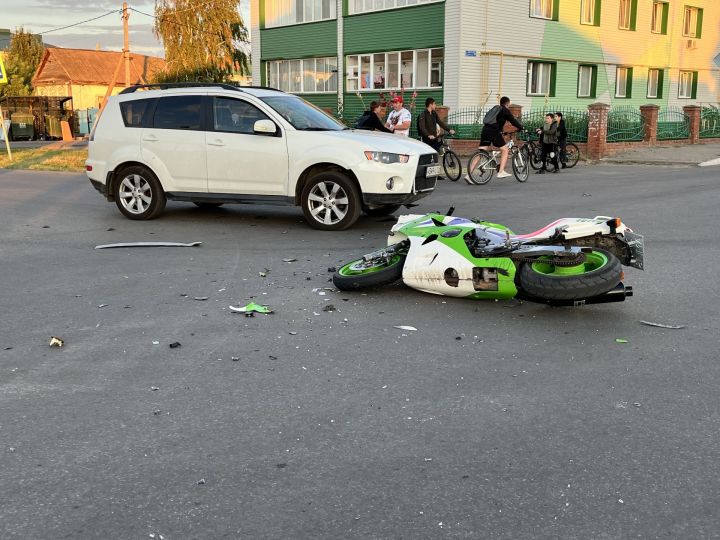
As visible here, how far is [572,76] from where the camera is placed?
3275 centimetres

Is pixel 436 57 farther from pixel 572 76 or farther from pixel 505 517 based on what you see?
pixel 505 517

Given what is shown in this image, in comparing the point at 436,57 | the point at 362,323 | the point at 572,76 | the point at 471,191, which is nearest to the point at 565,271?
the point at 362,323

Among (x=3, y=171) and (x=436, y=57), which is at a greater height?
(x=436, y=57)

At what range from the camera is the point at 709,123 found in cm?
3319

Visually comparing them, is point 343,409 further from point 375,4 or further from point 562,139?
point 375,4

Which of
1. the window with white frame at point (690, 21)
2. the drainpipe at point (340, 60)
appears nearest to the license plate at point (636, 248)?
the drainpipe at point (340, 60)

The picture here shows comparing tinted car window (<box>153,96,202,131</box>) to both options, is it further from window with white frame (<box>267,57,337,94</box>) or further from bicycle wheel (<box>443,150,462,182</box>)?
window with white frame (<box>267,57,337,94</box>)

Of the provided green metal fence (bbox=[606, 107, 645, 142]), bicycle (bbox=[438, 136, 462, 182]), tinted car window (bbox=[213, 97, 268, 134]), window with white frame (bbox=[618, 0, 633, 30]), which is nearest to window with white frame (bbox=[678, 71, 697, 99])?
window with white frame (bbox=[618, 0, 633, 30])

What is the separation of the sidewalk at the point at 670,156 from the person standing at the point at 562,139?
11.4 ft

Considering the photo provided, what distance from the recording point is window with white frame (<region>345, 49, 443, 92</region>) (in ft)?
97.9

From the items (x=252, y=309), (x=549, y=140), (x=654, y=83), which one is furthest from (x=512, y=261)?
(x=654, y=83)

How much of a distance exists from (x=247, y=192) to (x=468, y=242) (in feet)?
16.2

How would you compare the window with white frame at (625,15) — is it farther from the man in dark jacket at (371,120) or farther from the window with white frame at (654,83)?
the man in dark jacket at (371,120)

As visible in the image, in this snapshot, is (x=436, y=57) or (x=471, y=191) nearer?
(x=471, y=191)
